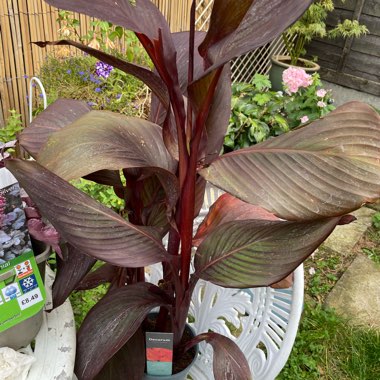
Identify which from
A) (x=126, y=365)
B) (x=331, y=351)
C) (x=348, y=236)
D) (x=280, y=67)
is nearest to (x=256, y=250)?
(x=126, y=365)

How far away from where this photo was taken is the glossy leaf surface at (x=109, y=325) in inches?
34.5

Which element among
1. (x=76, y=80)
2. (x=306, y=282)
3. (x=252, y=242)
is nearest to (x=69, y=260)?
(x=252, y=242)

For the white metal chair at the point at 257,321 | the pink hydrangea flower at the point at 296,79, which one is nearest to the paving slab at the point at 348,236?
the pink hydrangea flower at the point at 296,79

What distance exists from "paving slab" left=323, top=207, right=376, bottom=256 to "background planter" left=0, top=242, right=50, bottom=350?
1.87 m

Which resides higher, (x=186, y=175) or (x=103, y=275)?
(x=186, y=175)

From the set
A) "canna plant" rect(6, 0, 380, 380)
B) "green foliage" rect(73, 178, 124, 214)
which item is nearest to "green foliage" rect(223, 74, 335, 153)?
"green foliage" rect(73, 178, 124, 214)

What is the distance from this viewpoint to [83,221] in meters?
0.72

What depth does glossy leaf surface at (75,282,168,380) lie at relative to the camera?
2.87ft

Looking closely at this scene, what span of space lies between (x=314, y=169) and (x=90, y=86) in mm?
2080

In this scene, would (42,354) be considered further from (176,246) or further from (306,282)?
(306,282)

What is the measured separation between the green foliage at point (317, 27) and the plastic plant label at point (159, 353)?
3523 mm

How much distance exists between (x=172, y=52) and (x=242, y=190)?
0.26 meters

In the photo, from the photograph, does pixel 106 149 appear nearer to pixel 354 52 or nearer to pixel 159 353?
pixel 159 353

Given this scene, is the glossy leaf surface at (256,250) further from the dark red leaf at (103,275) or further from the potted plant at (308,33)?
the potted plant at (308,33)
